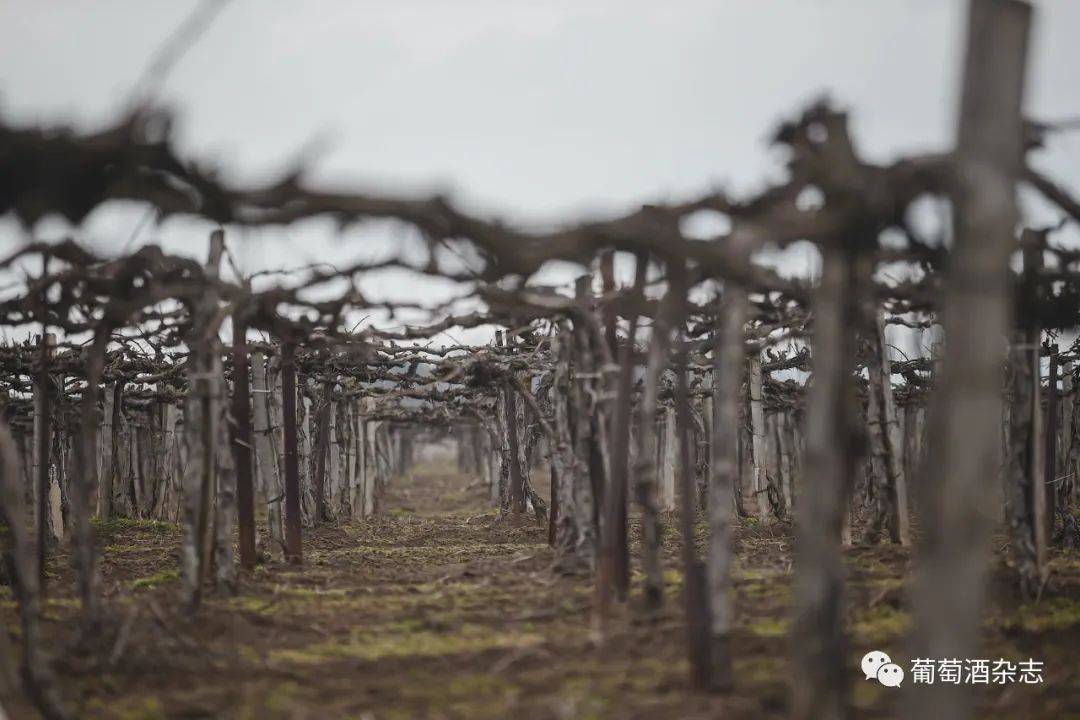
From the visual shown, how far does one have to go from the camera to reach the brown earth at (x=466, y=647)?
507cm

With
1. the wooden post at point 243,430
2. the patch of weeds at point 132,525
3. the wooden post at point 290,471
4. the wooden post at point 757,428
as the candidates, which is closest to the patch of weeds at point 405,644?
the wooden post at point 243,430

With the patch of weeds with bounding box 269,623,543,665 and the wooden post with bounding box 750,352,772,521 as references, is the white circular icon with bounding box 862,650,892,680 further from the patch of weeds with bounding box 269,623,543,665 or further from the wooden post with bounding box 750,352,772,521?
the wooden post with bounding box 750,352,772,521

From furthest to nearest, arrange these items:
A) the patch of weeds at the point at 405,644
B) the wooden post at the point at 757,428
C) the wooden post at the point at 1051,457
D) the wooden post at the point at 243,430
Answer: the wooden post at the point at 757,428, the wooden post at the point at 1051,457, the wooden post at the point at 243,430, the patch of weeds at the point at 405,644

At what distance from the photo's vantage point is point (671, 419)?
21.7 meters

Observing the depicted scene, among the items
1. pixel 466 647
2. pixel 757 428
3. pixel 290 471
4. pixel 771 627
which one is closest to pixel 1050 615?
pixel 771 627

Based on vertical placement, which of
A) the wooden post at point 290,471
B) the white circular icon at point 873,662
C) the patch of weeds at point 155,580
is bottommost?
the patch of weeds at point 155,580

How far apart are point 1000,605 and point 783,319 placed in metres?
3.66

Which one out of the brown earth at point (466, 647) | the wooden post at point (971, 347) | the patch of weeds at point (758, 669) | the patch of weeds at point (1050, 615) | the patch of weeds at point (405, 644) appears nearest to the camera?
the wooden post at point (971, 347)

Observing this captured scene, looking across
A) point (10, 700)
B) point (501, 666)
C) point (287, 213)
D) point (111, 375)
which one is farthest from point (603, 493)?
point (111, 375)

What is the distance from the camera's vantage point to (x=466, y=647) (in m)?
6.57

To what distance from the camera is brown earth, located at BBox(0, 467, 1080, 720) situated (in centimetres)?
507

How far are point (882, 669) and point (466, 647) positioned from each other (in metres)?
2.67

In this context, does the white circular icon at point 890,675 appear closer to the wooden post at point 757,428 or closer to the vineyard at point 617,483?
the vineyard at point 617,483

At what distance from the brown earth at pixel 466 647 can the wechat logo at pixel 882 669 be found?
0.10 metres
